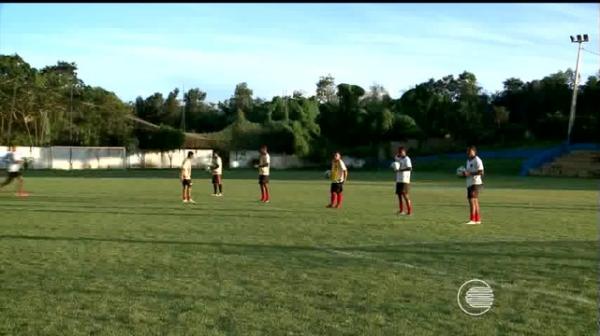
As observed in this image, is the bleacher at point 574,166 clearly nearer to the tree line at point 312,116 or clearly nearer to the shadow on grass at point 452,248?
the tree line at point 312,116

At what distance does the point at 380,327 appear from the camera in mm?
6047

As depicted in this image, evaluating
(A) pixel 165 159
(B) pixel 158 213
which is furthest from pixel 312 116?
(B) pixel 158 213

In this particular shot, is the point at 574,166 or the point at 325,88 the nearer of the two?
the point at 574,166

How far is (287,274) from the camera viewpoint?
8.47 metres

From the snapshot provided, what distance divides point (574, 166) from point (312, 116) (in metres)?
36.3

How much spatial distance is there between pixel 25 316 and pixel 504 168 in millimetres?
57286

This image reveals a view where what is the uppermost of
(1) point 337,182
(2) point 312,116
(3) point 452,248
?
(2) point 312,116

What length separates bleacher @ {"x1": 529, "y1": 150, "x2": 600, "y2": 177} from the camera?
52125 millimetres

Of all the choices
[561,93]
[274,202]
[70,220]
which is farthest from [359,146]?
[70,220]

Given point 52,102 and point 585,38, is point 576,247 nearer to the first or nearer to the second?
point 585,38

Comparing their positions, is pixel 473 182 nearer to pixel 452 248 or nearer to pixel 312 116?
pixel 452 248

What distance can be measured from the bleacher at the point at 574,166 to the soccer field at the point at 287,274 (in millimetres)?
39048

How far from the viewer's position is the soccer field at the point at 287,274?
620 cm

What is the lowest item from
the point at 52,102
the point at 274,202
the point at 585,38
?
the point at 274,202
